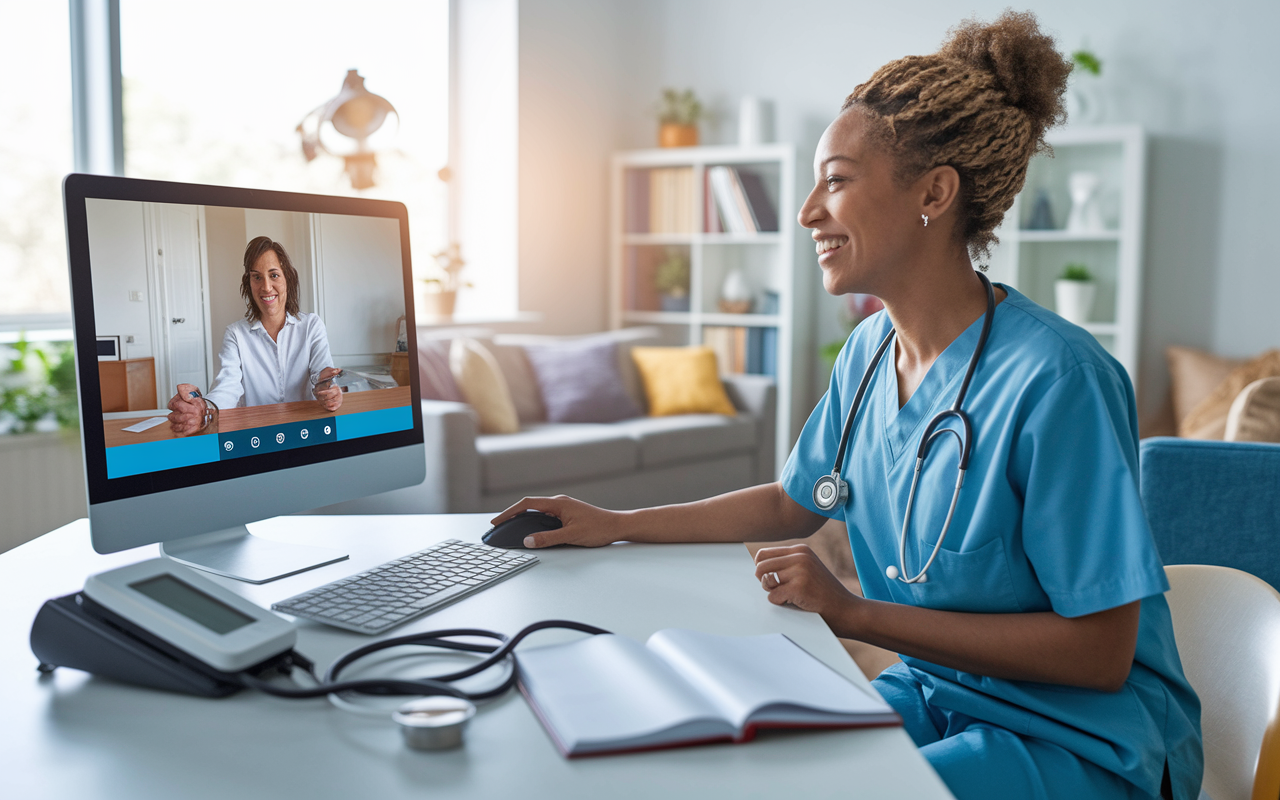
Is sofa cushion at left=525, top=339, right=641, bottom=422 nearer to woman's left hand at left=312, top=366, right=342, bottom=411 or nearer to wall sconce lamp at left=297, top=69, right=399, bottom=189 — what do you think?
wall sconce lamp at left=297, top=69, right=399, bottom=189

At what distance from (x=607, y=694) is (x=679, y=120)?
14.9 ft

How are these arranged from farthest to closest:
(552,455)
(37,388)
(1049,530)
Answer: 1. (552,455)
2. (37,388)
3. (1049,530)

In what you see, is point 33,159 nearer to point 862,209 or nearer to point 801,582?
point 862,209

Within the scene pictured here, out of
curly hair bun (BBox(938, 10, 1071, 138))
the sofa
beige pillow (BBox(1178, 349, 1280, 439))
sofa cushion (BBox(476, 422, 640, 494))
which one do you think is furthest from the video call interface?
beige pillow (BBox(1178, 349, 1280, 439))

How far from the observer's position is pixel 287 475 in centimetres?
113

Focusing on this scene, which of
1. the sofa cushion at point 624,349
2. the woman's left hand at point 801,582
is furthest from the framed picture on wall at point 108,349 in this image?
the sofa cushion at point 624,349

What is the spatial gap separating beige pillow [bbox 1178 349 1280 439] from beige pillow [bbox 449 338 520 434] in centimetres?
254

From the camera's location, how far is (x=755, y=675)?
73cm

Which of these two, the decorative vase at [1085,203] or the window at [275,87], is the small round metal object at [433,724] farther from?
the decorative vase at [1085,203]

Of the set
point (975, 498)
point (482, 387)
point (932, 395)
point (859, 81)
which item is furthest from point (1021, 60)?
point (859, 81)

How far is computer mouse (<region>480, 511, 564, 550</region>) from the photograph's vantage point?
1.17m

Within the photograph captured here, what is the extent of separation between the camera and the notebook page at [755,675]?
68 cm

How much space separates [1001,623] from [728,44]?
4593 millimetres

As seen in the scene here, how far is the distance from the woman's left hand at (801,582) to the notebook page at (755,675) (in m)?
0.10
